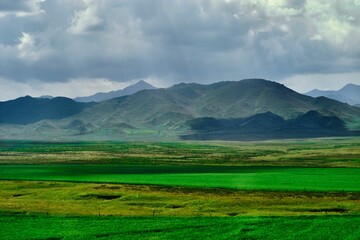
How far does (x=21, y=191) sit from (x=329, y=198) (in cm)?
4832

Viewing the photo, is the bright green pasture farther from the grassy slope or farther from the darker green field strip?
the darker green field strip

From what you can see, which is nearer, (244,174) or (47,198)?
(47,198)

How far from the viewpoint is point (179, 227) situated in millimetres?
51625

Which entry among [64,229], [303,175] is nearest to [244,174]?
[303,175]

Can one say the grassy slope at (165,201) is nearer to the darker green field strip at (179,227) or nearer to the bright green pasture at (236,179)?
the bright green pasture at (236,179)

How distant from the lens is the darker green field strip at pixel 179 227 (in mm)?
47844

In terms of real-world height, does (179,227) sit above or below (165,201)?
above

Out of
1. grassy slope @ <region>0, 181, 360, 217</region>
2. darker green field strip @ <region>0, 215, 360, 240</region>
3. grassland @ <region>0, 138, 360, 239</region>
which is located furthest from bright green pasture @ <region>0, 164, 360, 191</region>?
darker green field strip @ <region>0, 215, 360, 240</region>

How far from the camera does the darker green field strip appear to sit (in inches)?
1884

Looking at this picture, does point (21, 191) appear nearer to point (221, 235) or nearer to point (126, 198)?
point (126, 198)

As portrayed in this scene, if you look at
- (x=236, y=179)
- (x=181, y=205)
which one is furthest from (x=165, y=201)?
(x=236, y=179)

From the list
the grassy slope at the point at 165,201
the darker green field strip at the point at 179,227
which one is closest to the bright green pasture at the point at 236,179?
the grassy slope at the point at 165,201

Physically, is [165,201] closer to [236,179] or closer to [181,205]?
[181,205]

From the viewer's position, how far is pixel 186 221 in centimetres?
5506
